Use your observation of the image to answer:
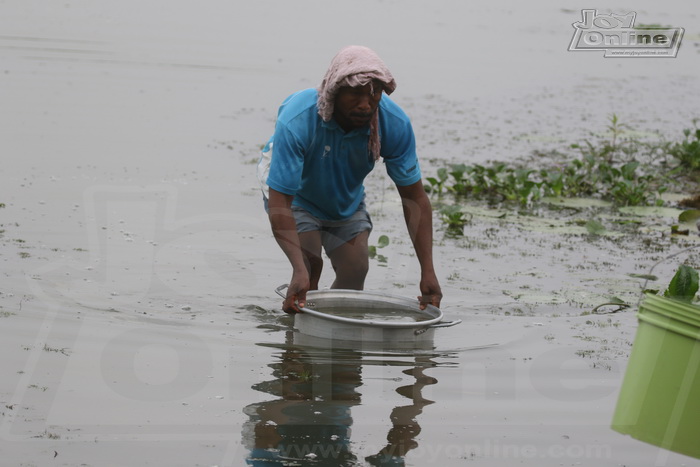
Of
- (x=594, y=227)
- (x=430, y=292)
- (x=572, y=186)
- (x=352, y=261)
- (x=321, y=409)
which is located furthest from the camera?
(x=572, y=186)

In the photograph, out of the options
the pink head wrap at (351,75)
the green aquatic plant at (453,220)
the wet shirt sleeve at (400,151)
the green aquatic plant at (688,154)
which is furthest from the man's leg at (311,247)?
the green aquatic plant at (688,154)

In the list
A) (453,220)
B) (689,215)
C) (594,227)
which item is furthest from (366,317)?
(689,215)

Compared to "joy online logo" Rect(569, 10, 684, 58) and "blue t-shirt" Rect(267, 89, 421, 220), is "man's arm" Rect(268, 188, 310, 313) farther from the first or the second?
"joy online logo" Rect(569, 10, 684, 58)

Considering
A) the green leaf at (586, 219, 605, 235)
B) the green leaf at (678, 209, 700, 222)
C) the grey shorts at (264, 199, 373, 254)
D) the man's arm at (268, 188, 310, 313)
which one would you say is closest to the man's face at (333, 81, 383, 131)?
the man's arm at (268, 188, 310, 313)

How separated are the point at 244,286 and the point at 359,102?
187 centimetres

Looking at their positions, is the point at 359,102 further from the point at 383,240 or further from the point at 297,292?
the point at 383,240

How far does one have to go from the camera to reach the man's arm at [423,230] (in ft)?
14.2

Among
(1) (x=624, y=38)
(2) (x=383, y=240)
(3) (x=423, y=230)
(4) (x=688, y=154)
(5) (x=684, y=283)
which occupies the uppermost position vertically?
(1) (x=624, y=38)

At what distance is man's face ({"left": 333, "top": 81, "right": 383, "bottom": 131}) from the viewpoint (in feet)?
12.7

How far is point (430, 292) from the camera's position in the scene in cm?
433

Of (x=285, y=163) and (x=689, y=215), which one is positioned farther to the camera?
(x=689, y=215)

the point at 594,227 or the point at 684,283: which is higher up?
the point at 684,283

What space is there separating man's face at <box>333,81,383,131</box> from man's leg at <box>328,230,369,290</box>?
2.50 feet

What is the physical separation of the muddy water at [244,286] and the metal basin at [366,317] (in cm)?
11
